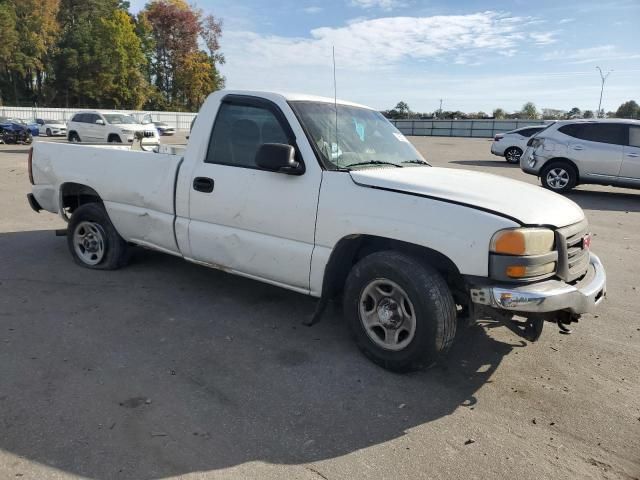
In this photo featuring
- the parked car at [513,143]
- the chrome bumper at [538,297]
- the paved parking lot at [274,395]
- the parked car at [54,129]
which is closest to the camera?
the paved parking lot at [274,395]

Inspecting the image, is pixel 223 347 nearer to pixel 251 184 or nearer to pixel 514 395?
pixel 251 184

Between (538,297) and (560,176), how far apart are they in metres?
10.5

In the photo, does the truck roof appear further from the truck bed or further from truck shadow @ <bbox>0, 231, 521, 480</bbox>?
truck shadow @ <bbox>0, 231, 521, 480</bbox>

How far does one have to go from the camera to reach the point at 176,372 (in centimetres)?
350

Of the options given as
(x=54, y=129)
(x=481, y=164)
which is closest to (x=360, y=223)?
(x=481, y=164)

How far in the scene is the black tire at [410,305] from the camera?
129 inches

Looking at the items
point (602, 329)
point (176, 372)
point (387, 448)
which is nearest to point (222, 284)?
point (176, 372)

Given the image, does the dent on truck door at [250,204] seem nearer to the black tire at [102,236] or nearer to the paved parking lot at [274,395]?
the paved parking lot at [274,395]

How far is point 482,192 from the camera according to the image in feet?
11.5

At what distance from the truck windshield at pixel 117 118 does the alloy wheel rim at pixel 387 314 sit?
69.6 feet

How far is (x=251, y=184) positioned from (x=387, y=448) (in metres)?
2.23

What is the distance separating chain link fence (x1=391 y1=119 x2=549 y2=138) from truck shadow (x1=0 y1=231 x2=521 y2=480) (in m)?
51.4

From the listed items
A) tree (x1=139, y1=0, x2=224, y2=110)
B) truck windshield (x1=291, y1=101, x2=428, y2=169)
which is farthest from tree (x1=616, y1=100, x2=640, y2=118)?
truck windshield (x1=291, y1=101, x2=428, y2=169)

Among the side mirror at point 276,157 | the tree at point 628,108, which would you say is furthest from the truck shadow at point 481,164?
the tree at point 628,108
